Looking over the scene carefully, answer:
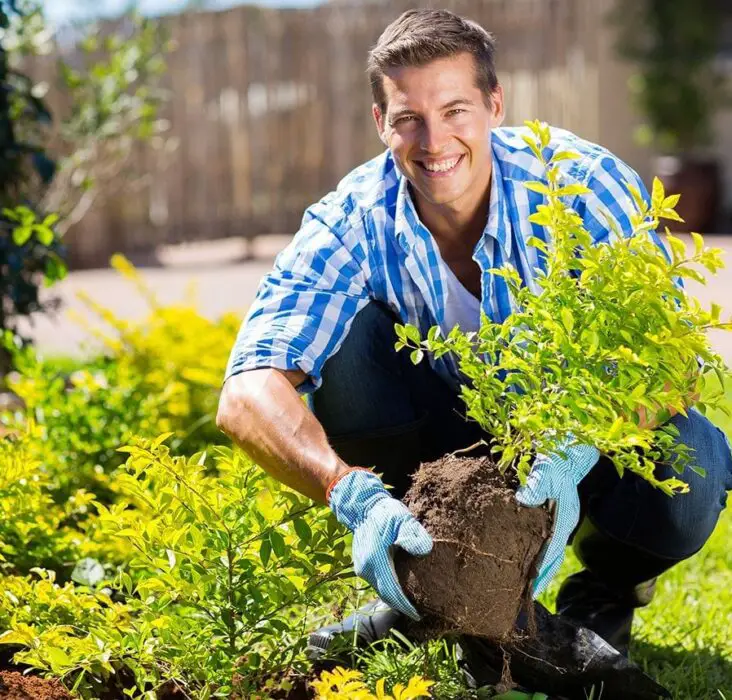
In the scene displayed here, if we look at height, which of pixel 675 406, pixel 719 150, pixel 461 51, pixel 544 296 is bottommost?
pixel 719 150

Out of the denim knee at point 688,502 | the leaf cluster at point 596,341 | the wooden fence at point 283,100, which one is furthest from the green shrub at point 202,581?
the wooden fence at point 283,100

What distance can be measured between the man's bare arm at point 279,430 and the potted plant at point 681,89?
27.7ft

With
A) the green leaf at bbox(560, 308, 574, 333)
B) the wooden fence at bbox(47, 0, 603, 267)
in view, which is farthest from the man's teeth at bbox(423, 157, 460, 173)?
the wooden fence at bbox(47, 0, 603, 267)

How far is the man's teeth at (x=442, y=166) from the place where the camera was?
2490mm

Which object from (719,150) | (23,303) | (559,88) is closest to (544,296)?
(23,303)

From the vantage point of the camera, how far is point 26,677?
2209 mm

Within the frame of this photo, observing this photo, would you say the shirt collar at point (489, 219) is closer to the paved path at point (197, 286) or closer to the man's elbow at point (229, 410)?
the man's elbow at point (229, 410)

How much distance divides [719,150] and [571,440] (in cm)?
969

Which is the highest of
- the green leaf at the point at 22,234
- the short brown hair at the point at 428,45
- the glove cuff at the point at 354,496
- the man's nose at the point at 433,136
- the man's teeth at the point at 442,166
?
the short brown hair at the point at 428,45

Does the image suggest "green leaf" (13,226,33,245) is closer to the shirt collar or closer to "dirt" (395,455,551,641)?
the shirt collar

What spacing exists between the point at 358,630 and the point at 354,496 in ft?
1.62

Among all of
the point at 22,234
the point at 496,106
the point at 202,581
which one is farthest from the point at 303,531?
the point at 22,234

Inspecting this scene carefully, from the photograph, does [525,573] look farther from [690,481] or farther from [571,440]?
[690,481]

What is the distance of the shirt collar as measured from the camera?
254 cm
